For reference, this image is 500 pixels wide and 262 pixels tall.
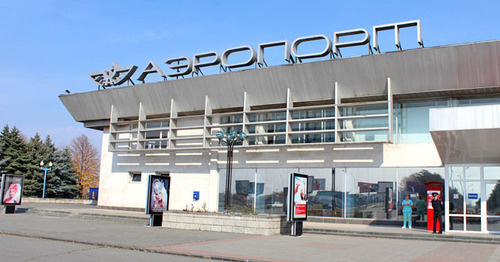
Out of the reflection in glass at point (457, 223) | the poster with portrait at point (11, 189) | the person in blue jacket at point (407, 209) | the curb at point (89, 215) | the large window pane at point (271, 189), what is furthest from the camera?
the large window pane at point (271, 189)

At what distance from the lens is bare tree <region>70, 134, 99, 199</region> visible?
69125mm

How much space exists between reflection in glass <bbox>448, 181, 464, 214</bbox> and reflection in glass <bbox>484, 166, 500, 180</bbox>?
1030mm

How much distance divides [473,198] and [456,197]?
636 millimetres

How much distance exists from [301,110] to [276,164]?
3.49 metres

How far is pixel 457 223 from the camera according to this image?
18344mm

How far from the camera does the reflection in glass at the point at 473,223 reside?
1788 cm

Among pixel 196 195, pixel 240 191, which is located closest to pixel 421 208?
pixel 240 191

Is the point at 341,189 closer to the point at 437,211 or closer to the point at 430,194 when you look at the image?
the point at 430,194

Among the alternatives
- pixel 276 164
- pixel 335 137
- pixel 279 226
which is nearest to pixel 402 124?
pixel 335 137

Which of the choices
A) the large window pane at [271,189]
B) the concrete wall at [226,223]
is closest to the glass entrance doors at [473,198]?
the concrete wall at [226,223]

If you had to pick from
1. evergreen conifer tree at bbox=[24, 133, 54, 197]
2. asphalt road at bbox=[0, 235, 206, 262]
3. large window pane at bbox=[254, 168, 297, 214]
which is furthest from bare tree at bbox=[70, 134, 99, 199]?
asphalt road at bbox=[0, 235, 206, 262]

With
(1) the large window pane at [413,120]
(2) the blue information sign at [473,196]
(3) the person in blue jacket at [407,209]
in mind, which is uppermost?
(1) the large window pane at [413,120]

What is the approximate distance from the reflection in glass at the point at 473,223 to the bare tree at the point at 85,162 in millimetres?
61204

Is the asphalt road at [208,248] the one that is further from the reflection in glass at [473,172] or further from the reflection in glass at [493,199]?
the reflection in glass at [473,172]
